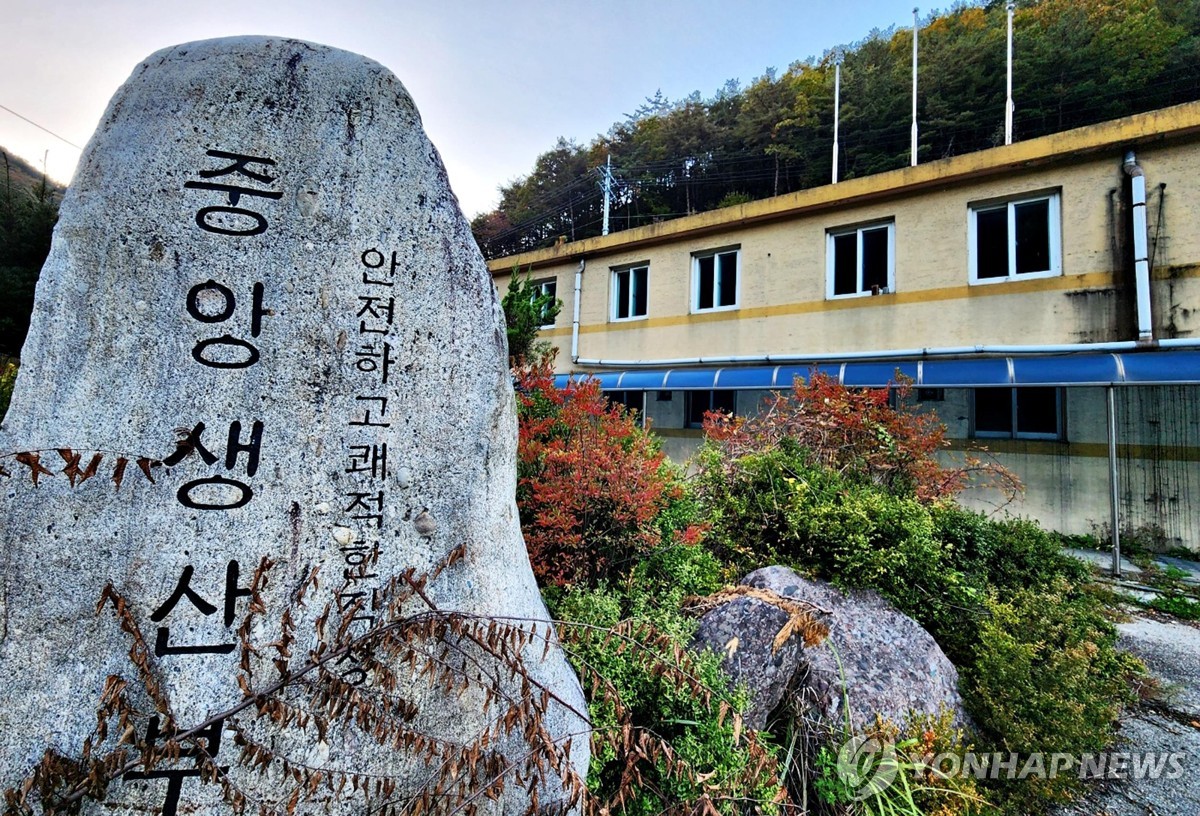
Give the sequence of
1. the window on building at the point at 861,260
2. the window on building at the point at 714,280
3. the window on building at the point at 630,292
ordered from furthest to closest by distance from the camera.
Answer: the window on building at the point at 630,292, the window on building at the point at 714,280, the window on building at the point at 861,260

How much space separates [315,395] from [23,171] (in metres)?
22.2

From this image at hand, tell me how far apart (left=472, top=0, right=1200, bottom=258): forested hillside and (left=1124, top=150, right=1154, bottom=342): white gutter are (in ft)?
35.4

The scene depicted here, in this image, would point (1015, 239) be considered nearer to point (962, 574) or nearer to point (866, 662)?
point (962, 574)

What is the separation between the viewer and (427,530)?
6.76 feet

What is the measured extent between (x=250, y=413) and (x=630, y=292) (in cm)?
1255

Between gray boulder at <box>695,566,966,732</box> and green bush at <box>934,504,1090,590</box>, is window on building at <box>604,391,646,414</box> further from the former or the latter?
gray boulder at <box>695,566,966,732</box>

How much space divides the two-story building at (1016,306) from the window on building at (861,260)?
3 cm

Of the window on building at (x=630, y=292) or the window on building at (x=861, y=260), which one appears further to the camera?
the window on building at (x=630, y=292)

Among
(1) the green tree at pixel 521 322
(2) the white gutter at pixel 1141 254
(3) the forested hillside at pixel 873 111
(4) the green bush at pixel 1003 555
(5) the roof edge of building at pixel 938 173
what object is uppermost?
(3) the forested hillside at pixel 873 111

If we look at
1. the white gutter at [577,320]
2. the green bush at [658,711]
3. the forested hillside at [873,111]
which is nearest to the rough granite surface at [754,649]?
the green bush at [658,711]

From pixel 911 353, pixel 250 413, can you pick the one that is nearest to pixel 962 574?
pixel 250 413

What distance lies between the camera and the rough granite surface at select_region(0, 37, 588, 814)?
5.59ft

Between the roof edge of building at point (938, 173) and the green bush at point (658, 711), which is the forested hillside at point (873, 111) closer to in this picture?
the roof edge of building at point (938, 173)

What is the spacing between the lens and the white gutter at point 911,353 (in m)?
7.91
